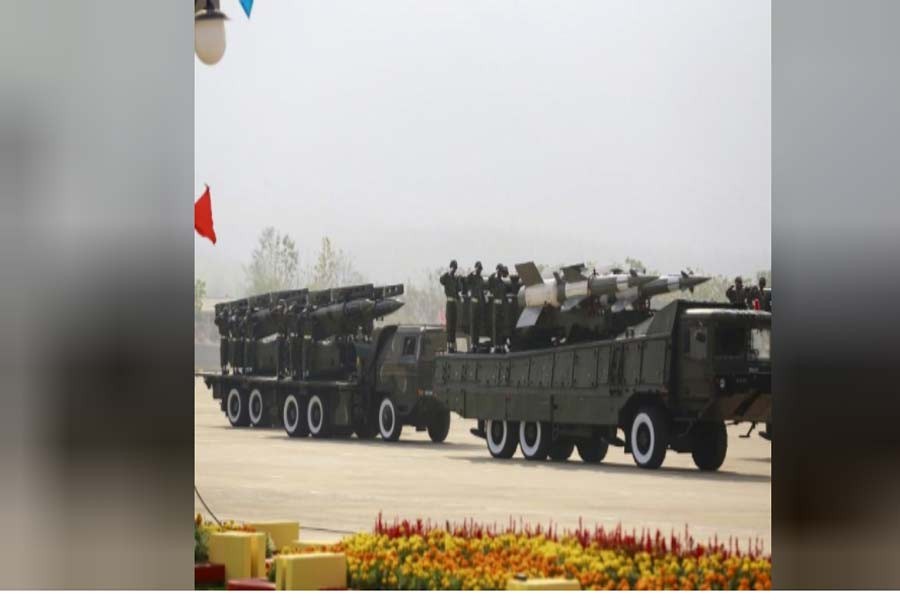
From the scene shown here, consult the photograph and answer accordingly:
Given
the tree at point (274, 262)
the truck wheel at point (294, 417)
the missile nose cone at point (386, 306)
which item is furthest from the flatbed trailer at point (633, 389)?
the tree at point (274, 262)

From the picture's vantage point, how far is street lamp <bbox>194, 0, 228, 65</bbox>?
6.46 metres

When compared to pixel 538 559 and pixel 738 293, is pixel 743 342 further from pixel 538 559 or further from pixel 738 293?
pixel 538 559

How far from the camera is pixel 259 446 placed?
6719 mm

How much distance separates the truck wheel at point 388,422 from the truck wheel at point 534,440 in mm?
597

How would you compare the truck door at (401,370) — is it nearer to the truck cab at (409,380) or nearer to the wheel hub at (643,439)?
the truck cab at (409,380)

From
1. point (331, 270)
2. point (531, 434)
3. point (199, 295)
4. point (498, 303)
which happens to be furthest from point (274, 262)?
point (531, 434)

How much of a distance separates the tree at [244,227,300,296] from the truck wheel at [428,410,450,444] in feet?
3.08

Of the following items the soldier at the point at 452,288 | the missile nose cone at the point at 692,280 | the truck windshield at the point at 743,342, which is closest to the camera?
the truck windshield at the point at 743,342

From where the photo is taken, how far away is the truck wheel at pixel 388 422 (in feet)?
21.5

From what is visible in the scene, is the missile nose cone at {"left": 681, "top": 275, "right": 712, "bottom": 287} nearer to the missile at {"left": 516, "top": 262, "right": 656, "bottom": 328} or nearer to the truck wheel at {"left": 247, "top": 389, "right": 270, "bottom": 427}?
the missile at {"left": 516, "top": 262, "right": 656, "bottom": 328}

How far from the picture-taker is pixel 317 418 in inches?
267

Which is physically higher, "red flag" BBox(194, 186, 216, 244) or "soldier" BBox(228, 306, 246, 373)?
"red flag" BBox(194, 186, 216, 244)

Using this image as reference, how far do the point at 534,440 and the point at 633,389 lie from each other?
0.53 m

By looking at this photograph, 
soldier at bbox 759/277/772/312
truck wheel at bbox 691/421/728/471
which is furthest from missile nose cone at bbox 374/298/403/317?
soldier at bbox 759/277/772/312
